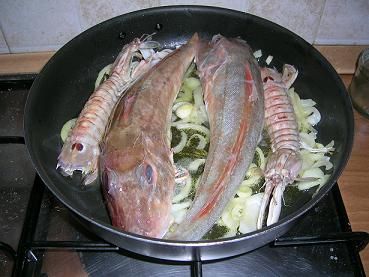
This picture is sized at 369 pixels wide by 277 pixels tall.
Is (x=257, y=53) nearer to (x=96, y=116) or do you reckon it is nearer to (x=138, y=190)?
(x=96, y=116)

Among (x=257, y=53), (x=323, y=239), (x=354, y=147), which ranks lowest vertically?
(x=323, y=239)

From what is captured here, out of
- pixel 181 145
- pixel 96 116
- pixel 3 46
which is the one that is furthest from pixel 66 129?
pixel 3 46

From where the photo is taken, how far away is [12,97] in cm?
162

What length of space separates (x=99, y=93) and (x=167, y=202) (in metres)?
0.47

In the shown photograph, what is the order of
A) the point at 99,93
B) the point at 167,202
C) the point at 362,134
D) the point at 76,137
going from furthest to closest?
1. the point at 362,134
2. the point at 99,93
3. the point at 76,137
4. the point at 167,202

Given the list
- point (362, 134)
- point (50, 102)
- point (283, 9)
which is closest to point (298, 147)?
point (362, 134)

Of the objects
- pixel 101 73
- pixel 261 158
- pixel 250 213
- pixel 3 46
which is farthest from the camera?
pixel 3 46

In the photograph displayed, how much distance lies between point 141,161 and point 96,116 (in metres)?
0.29

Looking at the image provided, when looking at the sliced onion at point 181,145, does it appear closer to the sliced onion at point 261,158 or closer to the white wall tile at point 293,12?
the sliced onion at point 261,158

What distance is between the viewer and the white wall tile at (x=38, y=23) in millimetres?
1596

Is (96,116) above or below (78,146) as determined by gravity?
above

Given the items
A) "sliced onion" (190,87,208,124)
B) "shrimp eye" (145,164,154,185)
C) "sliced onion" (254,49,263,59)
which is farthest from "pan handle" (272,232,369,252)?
"sliced onion" (254,49,263,59)

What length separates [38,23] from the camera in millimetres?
1656

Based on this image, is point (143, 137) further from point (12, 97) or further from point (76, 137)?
point (12, 97)
